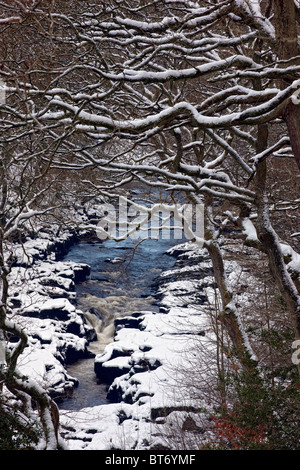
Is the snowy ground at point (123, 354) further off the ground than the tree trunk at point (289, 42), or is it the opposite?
the tree trunk at point (289, 42)

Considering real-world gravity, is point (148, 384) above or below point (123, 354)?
below

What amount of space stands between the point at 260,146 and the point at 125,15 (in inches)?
144

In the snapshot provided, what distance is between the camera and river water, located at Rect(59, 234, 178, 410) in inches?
592

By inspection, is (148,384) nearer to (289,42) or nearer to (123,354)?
→ (123,354)

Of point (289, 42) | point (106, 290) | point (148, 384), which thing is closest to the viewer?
point (289, 42)

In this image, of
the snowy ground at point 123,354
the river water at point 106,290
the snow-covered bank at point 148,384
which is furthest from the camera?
the river water at point 106,290

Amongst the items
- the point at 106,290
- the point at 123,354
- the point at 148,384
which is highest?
the point at 106,290

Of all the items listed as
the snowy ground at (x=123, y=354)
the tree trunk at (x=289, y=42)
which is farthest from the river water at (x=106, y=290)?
the tree trunk at (x=289, y=42)

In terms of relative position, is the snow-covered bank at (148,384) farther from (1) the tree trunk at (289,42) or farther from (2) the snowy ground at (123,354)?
(1) the tree trunk at (289,42)

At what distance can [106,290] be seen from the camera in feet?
70.2

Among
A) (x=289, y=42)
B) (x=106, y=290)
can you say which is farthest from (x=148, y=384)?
(x=289, y=42)

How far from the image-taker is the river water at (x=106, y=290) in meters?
15.0
